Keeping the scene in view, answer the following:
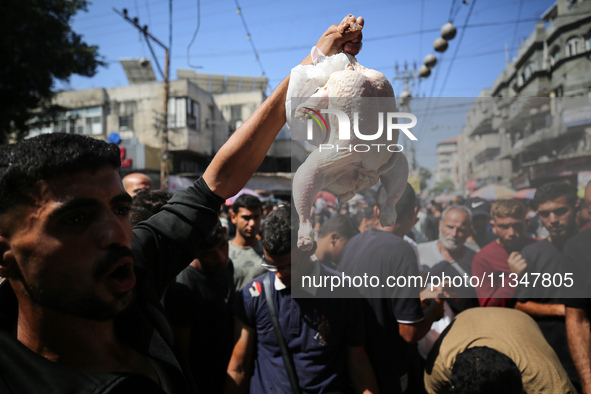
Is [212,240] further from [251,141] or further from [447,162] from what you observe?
[447,162]

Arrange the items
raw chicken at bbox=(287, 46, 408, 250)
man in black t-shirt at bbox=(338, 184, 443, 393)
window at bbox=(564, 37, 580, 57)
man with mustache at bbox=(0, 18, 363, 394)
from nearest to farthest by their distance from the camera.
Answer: man with mustache at bbox=(0, 18, 363, 394) < raw chicken at bbox=(287, 46, 408, 250) < man in black t-shirt at bbox=(338, 184, 443, 393) < window at bbox=(564, 37, 580, 57)

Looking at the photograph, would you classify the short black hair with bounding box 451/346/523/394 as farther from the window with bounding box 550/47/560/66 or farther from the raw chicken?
the window with bounding box 550/47/560/66

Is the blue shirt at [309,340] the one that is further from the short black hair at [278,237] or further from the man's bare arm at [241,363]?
the short black hair at [278,237]

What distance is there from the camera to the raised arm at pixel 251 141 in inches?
52.9

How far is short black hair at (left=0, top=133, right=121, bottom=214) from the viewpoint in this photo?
955 millimetres

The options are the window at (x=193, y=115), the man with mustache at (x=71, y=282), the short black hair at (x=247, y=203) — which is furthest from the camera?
the window at (x=193, y=115)

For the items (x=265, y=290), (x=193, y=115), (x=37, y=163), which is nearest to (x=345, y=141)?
(x=37, y=163)

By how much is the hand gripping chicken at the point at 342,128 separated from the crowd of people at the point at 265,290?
0.09m

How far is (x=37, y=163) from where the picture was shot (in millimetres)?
965

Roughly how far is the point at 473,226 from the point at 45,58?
1385 centimetres

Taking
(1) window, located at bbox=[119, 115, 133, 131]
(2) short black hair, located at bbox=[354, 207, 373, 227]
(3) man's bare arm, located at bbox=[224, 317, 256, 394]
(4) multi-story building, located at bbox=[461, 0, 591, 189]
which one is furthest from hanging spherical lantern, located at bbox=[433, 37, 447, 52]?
(1) window, located at bbox=[119, 115, 133, 131]

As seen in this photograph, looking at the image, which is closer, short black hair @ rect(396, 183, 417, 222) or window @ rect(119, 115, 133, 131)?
short black hair @ rect(396, 183, 417, 222)

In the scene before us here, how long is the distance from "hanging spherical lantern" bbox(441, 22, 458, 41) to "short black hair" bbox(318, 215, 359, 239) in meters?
5.72

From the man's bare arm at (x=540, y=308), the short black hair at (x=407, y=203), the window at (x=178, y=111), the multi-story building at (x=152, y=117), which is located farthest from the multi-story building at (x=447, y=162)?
the window at (x=178, y=111)
